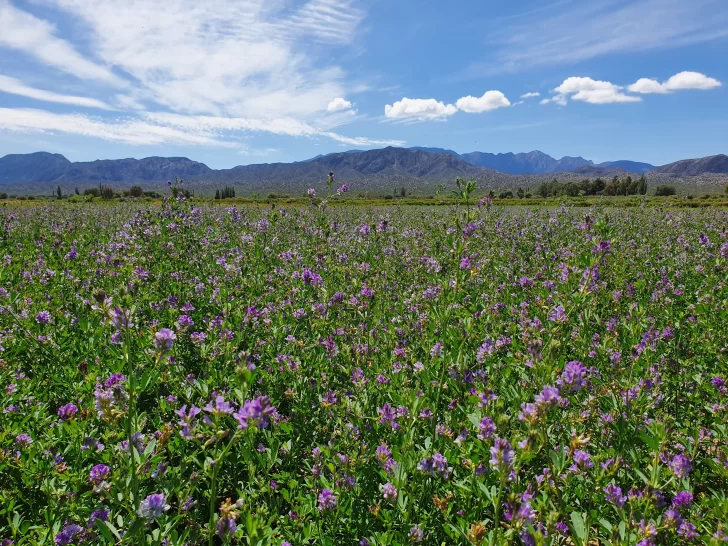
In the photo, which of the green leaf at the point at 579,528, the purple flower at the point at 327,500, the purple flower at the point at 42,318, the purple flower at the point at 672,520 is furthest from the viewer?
the purple flower at the point at 42,318

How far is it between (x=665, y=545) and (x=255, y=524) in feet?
7.74

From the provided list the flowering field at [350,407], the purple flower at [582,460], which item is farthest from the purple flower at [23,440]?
the purple flower at [582,460]

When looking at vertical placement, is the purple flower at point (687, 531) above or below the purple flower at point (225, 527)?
below

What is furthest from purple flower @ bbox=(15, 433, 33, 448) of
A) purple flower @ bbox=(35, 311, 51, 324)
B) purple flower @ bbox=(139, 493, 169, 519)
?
purple flower @ bbox=(35, 311, 51, 324)

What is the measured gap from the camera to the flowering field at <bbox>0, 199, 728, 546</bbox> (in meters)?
2.24

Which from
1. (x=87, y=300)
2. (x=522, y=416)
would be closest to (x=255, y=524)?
(x=522, y=416)

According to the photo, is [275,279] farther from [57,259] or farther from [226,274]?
[57,259]

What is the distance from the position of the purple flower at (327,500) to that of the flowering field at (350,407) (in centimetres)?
3

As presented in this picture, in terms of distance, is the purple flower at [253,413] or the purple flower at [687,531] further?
the purple flower at [687,531]

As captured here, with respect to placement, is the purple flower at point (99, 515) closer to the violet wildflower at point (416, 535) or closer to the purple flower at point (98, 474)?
the purple flower at point (98, 474)

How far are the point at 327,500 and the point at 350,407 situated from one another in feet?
2.67

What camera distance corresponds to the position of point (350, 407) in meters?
3.40

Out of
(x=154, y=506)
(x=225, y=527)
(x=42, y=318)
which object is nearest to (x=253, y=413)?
(x=225, y=527)

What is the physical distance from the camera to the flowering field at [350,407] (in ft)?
7.34
